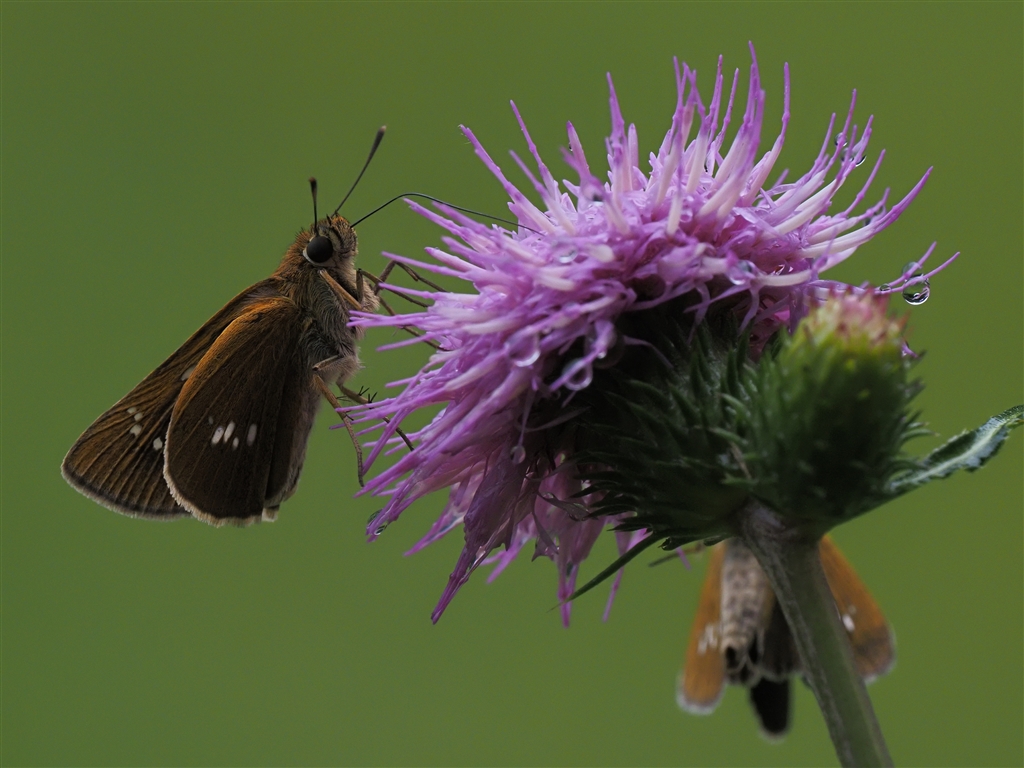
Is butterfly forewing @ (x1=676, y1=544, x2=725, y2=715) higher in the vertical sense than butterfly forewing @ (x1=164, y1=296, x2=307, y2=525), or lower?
lower

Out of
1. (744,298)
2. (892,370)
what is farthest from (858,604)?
(892,370)

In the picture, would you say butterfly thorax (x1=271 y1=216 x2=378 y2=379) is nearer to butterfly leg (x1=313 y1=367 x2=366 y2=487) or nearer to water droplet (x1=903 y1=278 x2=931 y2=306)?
butterfly leg (x1=313 y1=367 x2=366 y2=487)

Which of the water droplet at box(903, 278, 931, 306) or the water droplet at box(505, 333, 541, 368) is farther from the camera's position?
the water droplet at box(903, 278, 931, 306)

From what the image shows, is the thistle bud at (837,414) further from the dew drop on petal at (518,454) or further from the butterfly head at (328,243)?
the butterfly head at (328,243)

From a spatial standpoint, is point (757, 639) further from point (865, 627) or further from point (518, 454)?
point (518, 454)

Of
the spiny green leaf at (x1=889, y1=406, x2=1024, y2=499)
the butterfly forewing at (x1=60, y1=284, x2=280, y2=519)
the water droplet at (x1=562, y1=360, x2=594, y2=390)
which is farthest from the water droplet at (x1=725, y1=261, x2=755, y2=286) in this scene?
the butterfly forewing at (x1=60, y1=284, x2=280, y2=519)

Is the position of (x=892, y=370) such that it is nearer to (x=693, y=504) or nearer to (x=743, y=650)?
(x=693, y=504)

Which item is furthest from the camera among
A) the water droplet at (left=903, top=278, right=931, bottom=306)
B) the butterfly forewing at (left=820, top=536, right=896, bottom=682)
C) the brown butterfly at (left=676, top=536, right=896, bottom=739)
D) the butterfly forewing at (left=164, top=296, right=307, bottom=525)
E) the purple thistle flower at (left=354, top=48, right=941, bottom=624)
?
the butterfly forewing at (left=164, top=296, right=307, bottom=525)

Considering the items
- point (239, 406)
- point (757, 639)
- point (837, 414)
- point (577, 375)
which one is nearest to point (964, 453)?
point (837, 414)
